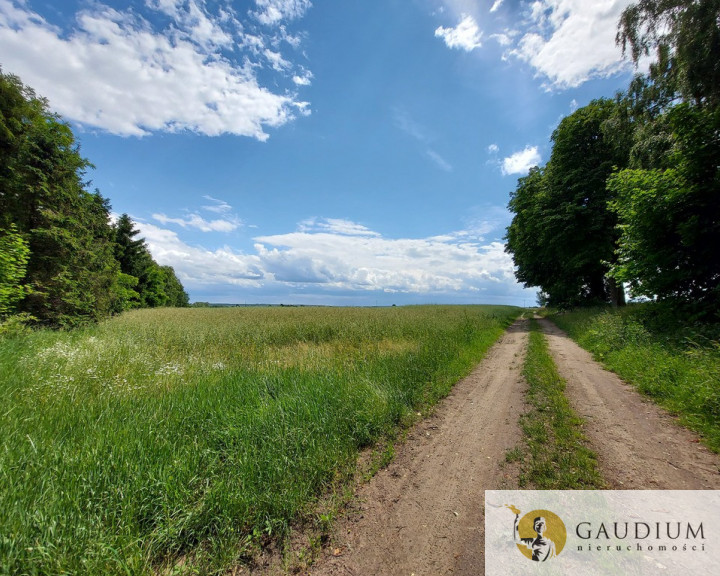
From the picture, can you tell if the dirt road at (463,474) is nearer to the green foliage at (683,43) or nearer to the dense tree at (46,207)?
the green foliage at (683,43)

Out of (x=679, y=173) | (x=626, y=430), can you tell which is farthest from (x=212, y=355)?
(x=679, y=173)

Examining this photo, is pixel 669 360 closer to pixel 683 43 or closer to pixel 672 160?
pixel 672 160

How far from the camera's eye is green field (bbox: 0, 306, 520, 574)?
7.32ft

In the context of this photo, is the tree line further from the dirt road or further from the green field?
the green field

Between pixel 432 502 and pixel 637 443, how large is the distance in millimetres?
3377

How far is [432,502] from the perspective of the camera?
9.84 ft

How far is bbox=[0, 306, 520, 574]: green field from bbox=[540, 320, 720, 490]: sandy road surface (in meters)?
2.72

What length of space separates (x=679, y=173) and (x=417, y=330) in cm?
1041

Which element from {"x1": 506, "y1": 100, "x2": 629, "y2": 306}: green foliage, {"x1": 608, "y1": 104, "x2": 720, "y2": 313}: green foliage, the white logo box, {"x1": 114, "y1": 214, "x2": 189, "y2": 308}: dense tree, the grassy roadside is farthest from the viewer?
{"x1": 114, "y1": 214, "x2": 189, "y2": 308}: dense tree

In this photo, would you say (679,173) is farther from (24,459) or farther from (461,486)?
(24,459)

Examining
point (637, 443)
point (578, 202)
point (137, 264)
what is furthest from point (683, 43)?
point (137, 264)

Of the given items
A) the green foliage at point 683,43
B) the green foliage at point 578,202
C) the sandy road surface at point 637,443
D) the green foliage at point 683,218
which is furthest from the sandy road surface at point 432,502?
the green foliage at point 578,202

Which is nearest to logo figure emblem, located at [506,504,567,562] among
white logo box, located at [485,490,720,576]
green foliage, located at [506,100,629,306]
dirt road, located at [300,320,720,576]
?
white logo box, located at [485,490,720,576]

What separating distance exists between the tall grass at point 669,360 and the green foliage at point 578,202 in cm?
939
